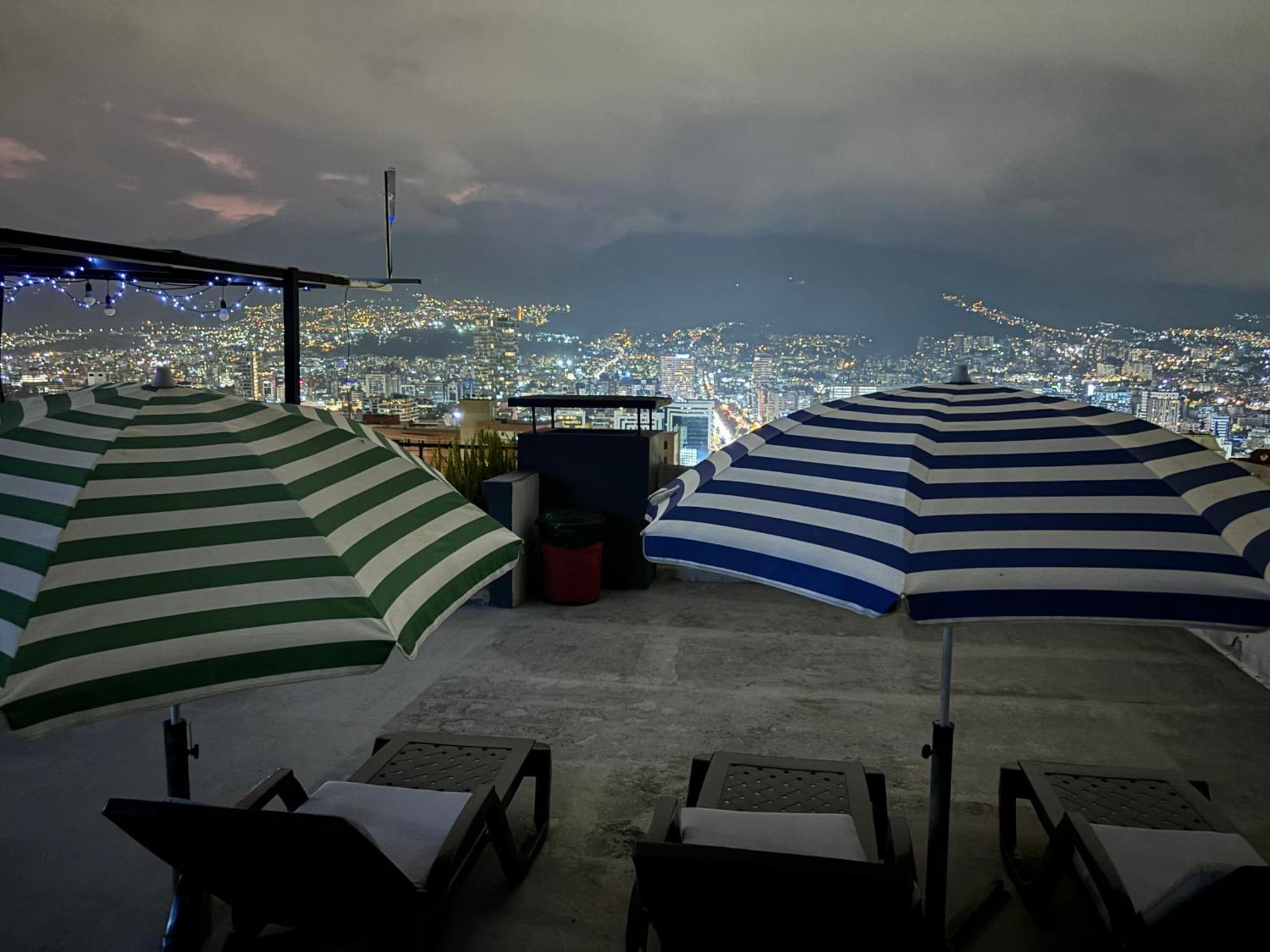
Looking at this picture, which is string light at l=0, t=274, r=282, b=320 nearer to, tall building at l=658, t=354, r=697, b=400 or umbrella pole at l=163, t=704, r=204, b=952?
tall building at l=658, t=354, r=697, b=400

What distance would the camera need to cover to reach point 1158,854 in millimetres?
2494

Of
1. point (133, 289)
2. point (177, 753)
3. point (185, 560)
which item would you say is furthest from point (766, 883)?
point (133, 289)

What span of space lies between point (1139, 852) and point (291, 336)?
38.1ft

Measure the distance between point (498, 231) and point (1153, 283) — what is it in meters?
47.4

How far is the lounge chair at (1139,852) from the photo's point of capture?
1.92 metres

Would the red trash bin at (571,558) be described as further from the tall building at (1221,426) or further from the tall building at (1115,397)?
the tall building at (1221,426)

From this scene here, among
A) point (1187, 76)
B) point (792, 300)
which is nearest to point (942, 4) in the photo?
point (1187, 76)

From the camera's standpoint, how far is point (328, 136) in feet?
137

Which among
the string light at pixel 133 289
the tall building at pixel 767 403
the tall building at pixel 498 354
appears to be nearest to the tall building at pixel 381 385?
the tall building at pixel 498 354

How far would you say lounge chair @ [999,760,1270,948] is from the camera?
6.29 feet

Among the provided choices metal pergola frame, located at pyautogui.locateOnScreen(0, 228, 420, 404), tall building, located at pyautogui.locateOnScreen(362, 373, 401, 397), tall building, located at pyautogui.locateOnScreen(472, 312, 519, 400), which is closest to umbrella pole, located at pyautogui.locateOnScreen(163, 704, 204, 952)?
metal pergola frame, located at pyautogui.locateOnScreen(0, 228, 420, 404)

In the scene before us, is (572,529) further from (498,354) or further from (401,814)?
(498,354)

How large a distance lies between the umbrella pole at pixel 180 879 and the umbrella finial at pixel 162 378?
37.0 inches

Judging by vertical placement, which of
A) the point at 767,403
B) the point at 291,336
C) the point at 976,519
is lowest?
the point at 976,519
